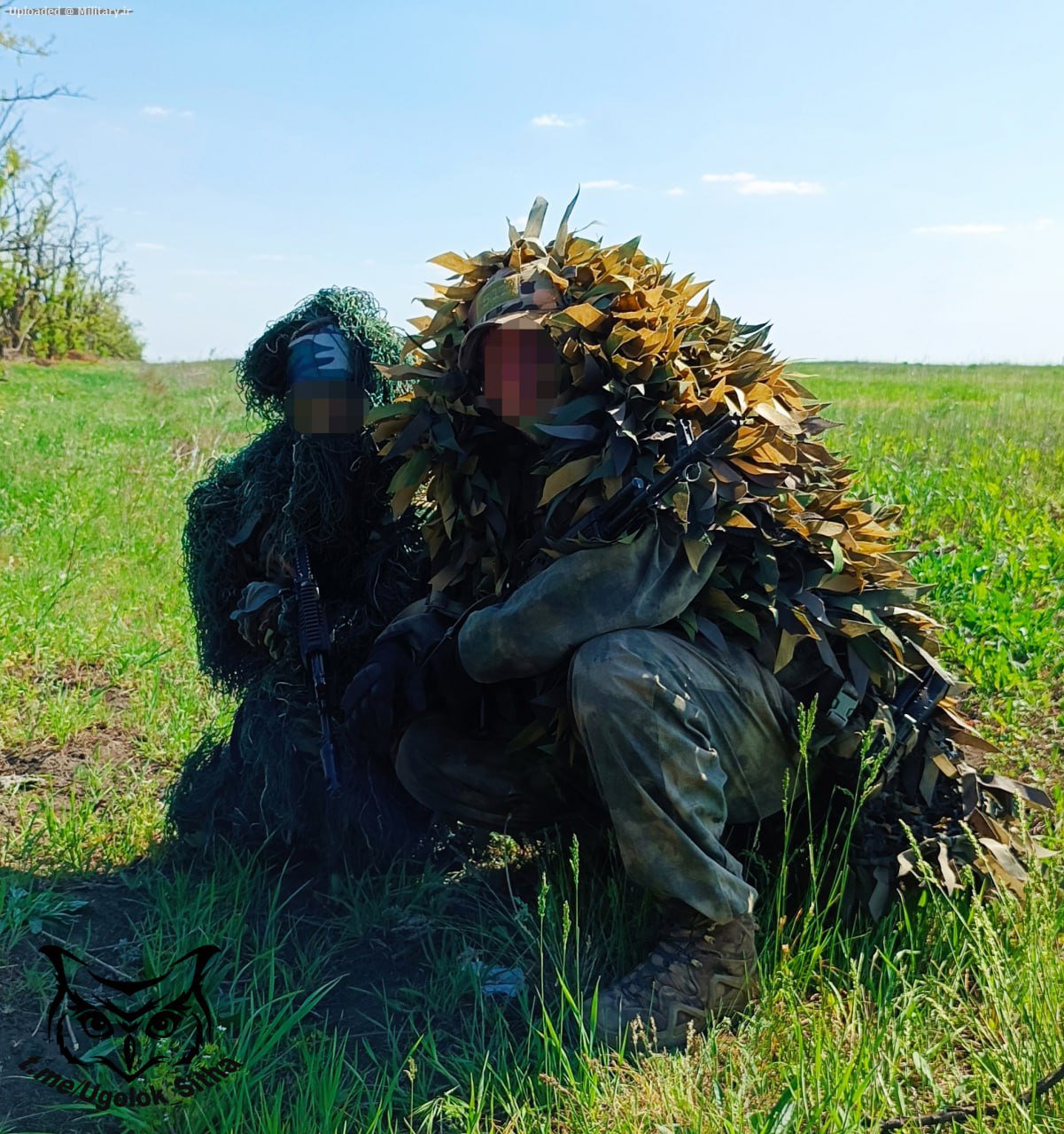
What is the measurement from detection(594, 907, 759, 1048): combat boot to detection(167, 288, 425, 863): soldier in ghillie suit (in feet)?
2.81

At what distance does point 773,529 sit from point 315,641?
4.00 ft

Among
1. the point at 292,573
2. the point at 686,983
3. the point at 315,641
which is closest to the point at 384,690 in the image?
the point at 315,641

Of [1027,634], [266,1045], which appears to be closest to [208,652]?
[266,1045]

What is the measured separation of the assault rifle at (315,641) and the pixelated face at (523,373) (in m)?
0.75

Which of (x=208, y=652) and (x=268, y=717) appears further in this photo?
(x=208, y=652)

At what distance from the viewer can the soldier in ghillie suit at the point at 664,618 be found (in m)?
2.34

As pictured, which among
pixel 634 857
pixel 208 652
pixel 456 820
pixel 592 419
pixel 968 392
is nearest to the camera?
pixel 634 857

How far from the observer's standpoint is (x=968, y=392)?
1619 cm

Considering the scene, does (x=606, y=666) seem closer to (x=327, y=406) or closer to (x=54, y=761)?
(x=327, y=406)

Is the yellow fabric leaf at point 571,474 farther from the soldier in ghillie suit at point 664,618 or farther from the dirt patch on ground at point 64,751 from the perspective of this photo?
the dirt patch on ground at point 64,751

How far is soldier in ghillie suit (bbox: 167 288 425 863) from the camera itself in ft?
9.63

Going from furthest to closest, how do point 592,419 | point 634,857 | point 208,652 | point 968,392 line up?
point 968,392
point 208,652
point 592,419
point 634,857

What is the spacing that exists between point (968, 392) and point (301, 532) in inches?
597

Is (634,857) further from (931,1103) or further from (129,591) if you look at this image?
(129,591)
